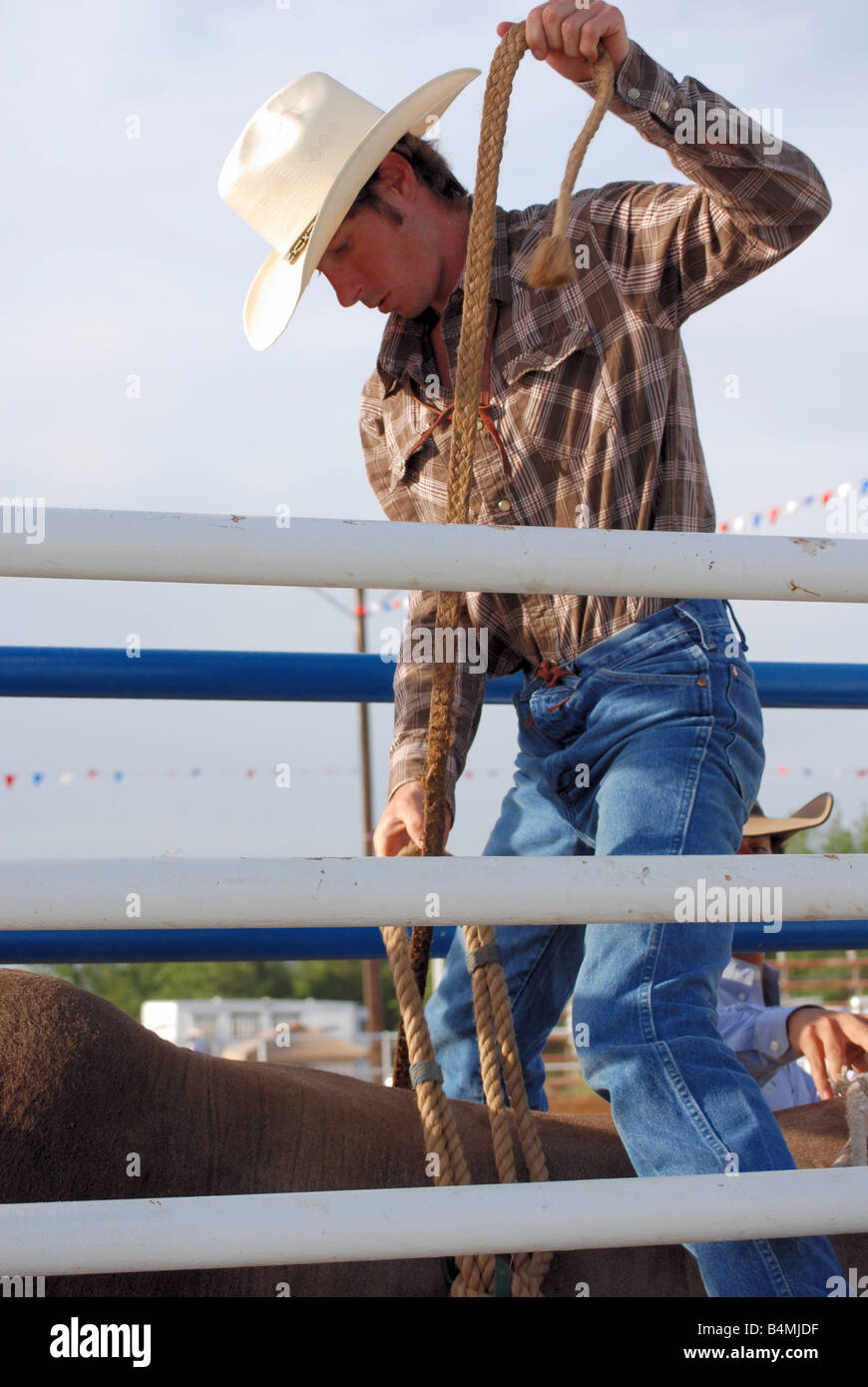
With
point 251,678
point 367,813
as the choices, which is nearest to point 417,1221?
point 251,678

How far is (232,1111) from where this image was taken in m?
1.52

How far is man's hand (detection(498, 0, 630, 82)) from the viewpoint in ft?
4.68

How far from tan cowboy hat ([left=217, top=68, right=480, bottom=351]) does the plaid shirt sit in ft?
0.67

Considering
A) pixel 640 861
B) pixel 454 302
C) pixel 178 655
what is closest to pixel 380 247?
pixel 454 302

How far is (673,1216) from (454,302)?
1.31m

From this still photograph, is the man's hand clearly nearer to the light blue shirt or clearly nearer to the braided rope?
the braided rope

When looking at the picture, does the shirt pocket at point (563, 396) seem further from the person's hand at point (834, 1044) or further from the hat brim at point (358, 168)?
the person's hand at point (834, 1044)

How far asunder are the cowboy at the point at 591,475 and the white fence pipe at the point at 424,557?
1.59ft

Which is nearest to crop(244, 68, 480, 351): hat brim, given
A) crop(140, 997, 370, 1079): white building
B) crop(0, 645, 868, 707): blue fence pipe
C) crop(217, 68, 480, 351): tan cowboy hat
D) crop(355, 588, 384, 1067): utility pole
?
crop(217, 68, 480, 351): tan cowboy hat

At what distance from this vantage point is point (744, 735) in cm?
169

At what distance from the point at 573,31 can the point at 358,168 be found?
43cm

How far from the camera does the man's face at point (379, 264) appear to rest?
1.87m

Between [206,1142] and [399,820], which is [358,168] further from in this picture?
[206,1142]
